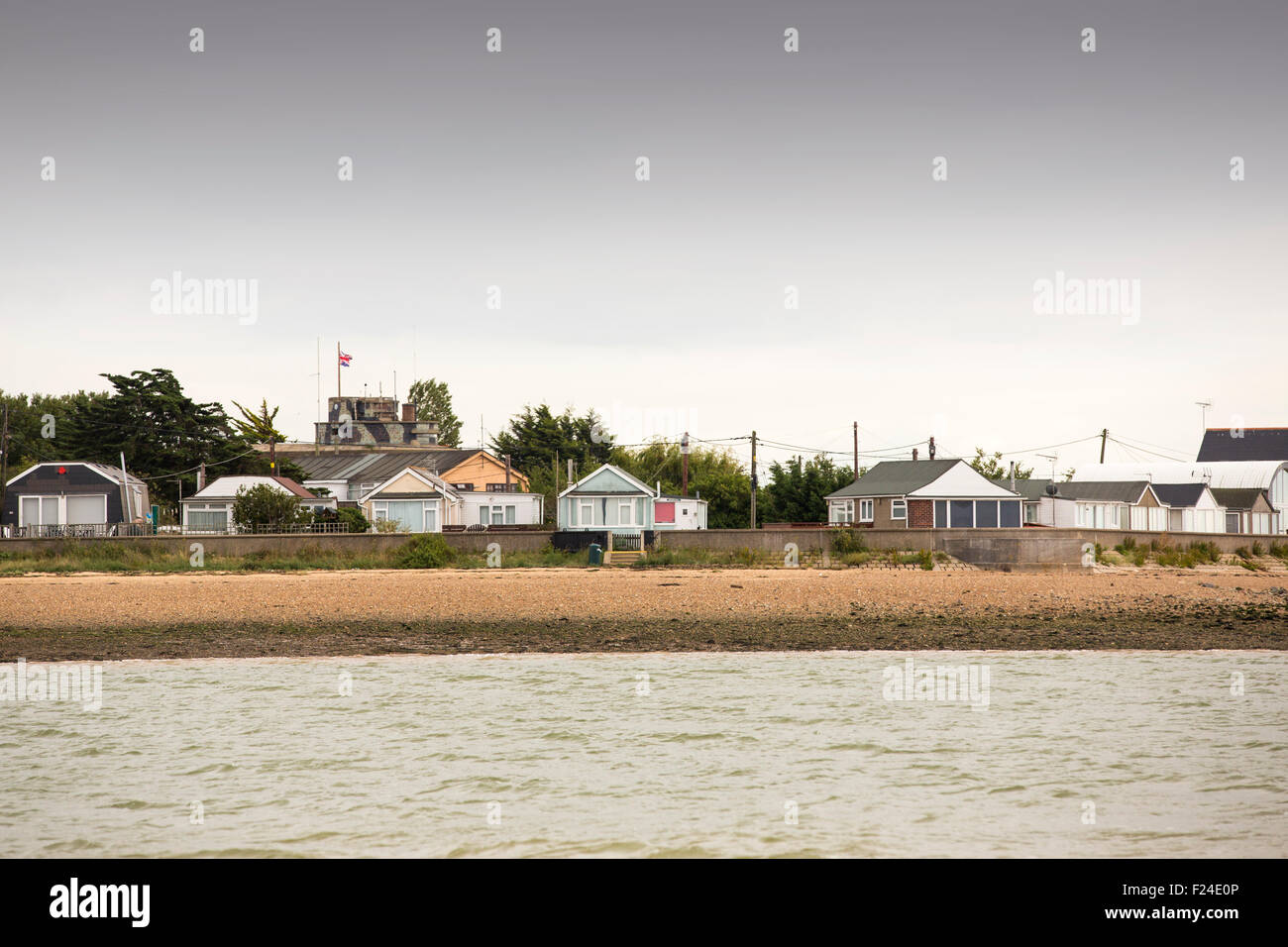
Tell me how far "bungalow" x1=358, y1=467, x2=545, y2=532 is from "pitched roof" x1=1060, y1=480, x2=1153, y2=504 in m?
33.3

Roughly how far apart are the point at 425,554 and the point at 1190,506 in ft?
166

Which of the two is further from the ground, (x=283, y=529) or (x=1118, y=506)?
(x=1118, y=506)

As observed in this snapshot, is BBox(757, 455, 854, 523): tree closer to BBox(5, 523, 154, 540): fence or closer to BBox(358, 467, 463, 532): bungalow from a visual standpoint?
BBox(358, 467, 463, 532): bungalow

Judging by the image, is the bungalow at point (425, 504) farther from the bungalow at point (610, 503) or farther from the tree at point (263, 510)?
the tree at point (263, 510)

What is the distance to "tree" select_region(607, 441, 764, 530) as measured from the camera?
67375 mm

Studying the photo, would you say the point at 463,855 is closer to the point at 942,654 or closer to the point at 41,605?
the point at 942,654

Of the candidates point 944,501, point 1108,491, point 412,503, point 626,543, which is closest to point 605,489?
point 626,543

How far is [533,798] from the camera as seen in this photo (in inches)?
509

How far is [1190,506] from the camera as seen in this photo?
6906cm

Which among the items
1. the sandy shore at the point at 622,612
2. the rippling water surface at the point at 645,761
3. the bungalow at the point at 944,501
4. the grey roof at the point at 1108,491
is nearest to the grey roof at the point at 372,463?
the bungalow at the point at 944,501

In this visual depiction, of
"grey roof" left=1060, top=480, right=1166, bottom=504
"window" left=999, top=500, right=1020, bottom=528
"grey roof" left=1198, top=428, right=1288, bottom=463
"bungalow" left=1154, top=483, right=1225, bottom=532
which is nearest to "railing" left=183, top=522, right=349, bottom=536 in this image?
→ "window" left=999, top=500, right=1020, bottom=528

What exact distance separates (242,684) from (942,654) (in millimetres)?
13162

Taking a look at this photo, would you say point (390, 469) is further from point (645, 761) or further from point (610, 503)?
point (645, 761)
